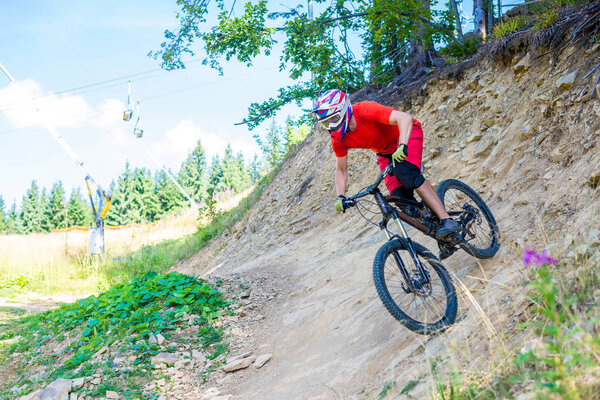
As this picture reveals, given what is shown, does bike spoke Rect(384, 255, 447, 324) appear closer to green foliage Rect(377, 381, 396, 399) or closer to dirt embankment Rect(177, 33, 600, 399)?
dirt embankment Rect(177, 33, 600, 399)

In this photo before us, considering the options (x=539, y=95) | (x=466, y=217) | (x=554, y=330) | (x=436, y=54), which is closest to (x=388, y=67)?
(x=436, y=54)

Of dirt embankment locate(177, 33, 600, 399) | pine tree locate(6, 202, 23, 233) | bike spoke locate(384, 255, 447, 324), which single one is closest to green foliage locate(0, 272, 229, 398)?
dirt embankment locate(177, 33, 600, 399)

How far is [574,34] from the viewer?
6.01 m

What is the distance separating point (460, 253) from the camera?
4.99 m

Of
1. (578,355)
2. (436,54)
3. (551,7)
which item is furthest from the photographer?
(436,54)

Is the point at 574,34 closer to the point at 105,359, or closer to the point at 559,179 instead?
the point at 559,179

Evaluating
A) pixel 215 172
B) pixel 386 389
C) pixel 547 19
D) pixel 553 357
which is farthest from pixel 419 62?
pixel 215 172

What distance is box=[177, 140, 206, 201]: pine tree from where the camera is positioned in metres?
76.1

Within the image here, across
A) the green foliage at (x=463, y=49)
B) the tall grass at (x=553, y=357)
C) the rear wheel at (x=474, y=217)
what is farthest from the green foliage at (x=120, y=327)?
the green foliage at (x=463, y=49)

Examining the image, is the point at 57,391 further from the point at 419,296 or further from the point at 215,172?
the point at 215,172

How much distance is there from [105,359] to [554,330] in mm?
4806

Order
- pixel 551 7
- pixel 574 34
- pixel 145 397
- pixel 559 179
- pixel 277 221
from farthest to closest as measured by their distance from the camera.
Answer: pixel 277 221 < pixel 551 7 < pixel 574 34 < pixel 559 179 < pixel 145 397

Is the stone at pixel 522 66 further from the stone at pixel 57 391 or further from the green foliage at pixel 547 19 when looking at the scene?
the stone at pixel 57 391

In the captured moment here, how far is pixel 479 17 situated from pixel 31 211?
273ft
